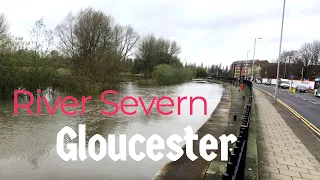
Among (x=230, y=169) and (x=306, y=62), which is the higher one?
(x=306, y=62)

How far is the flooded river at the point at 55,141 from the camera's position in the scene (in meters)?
5.99

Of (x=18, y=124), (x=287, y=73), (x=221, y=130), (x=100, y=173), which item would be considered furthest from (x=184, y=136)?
(x=287, y=73)

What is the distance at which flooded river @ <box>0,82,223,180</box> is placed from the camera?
5.99 m

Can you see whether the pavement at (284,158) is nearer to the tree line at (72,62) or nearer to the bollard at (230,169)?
the bollard at (230,169)

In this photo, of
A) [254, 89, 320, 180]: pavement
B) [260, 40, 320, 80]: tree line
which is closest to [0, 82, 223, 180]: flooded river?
[254, 89, 320, 180]: pavement

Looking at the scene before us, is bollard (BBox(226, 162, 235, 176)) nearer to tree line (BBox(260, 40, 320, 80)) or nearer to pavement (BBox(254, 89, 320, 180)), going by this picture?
pavement (BBox(254, 89, 320, 180))

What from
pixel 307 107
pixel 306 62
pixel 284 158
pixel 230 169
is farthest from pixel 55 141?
pixel 306 62

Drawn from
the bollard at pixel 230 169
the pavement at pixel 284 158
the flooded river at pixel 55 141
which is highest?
the bollard at pixel 230 169

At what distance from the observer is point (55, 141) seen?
8461 mm

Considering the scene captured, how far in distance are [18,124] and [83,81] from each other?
41.5ft

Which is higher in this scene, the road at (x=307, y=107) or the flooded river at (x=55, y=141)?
the road at (x=307, y=107)

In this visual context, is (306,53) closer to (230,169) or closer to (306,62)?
(306,62)

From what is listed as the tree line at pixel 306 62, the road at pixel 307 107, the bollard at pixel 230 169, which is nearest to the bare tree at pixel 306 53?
the tree line at pixel 306 62

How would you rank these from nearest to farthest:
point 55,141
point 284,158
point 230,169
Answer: point 230,169, point 284,158, point 55,141
